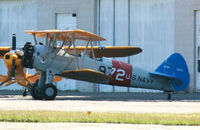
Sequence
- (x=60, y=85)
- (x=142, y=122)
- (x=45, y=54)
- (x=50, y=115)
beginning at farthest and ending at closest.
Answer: (x=60, y=85), (x=45, y=54), (x=50, y=115), (x=142, y=122)

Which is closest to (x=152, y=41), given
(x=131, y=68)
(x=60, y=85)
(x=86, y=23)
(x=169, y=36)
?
(x=169, y=36)

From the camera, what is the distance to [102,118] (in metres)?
11.8

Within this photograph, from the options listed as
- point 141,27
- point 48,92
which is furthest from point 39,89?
point 141,27

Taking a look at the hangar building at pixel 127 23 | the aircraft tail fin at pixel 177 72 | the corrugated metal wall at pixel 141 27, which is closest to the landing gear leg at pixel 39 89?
the aircraft tail fin at pixel 177 72

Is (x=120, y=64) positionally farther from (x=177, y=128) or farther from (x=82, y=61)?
(x=177, y=128)

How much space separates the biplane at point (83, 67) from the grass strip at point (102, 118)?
7.97 meters

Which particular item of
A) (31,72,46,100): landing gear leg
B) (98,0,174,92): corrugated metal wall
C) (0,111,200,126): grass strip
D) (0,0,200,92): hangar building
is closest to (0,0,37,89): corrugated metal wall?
(0,0,200,92): hangar building

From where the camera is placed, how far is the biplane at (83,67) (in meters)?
21.0

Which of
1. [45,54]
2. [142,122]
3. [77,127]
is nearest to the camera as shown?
[77,127]

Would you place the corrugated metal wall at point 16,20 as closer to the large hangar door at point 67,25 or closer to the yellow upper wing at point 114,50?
the large hangar door at point 67,25

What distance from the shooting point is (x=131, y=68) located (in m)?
23.8

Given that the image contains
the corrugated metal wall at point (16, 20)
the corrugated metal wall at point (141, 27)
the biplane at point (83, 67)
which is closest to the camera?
the biplane at point (83, 67)

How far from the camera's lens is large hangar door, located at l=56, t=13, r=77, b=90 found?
34500 millimetres

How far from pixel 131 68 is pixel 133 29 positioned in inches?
386
